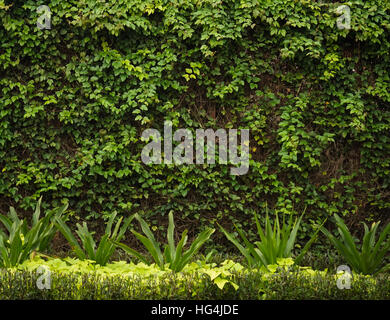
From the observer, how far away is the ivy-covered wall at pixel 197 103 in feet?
15.5

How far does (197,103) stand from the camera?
16.2 feet

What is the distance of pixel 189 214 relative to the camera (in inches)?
193

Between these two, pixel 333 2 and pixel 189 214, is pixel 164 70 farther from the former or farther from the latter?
pixel 333 2

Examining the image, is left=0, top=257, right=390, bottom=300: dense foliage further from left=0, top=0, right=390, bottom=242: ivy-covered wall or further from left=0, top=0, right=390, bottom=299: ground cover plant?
left=0, top=0, right=390, bottom=242: ivy-covered wall

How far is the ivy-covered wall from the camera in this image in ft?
15.5

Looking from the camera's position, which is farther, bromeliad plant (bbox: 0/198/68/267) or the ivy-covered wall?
the ivy-covered wall

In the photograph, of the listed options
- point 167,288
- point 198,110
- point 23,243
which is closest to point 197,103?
point 198,110

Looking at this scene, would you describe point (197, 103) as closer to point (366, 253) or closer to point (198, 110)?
point (198, 110)

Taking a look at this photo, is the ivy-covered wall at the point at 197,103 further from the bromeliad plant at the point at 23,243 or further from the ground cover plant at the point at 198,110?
the bromeliad plant at the point at 23,243

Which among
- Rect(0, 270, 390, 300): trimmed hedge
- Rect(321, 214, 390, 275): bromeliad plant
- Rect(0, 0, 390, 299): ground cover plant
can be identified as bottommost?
Rect(0, 270, 390, 300): trimmed hedge

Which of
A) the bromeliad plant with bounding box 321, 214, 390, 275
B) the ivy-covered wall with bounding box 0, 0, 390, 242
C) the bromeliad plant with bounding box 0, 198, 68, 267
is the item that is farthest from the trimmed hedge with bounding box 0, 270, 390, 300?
the ivy-covered wall with bounding box 0, 0, 390, 242

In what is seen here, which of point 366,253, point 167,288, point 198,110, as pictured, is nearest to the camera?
point 167,288
